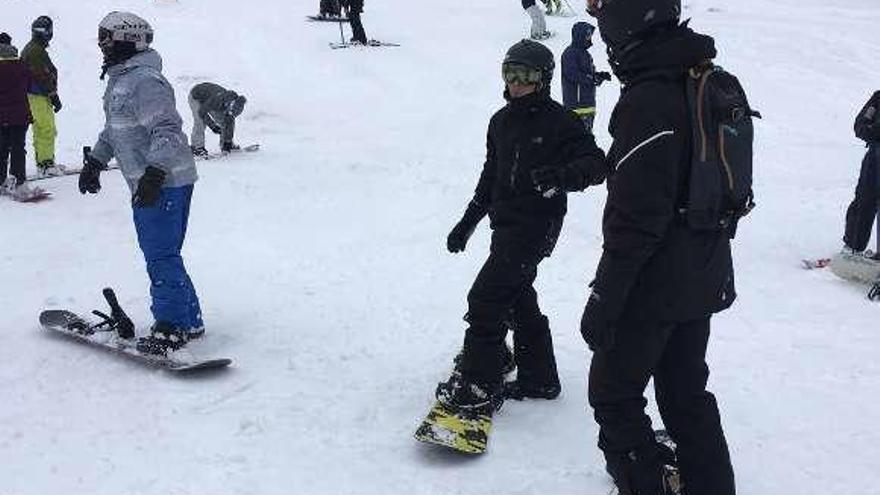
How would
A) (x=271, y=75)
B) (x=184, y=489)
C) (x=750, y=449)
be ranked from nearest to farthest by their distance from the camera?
1. (x=184, y=489)
2. (x=750, y=449)
3. (x=271, y=75)

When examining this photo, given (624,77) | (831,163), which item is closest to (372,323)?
(624,77)

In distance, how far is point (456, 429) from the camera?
4230 mm

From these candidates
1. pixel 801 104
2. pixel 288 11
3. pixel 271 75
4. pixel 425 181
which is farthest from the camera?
pixel 288 11

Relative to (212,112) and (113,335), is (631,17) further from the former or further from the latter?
(212,112)

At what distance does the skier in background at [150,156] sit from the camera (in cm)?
503

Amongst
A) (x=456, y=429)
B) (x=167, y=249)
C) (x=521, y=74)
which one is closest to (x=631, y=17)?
(x=521, y=74)

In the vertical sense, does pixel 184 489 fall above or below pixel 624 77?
below

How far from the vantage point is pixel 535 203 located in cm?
426

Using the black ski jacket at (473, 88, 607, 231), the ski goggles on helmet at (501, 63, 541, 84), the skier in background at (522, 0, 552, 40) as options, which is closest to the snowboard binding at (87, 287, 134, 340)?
the black ski jacket at (473, 88, 607, 231)

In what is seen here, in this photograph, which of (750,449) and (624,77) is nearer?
(624,77)

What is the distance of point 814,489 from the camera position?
12.7 ft

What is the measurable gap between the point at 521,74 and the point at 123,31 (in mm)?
2498

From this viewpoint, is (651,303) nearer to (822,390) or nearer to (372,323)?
(822,390)

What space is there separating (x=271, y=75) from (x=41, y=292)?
37.8 ft
